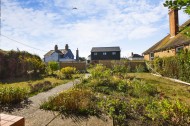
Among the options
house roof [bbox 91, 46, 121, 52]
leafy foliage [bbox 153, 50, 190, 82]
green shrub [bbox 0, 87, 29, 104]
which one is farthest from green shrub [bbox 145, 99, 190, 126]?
house roof [bbox 91, 46, 121, 52]

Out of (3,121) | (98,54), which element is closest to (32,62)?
(3,121)

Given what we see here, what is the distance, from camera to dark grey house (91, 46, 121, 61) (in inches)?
2330

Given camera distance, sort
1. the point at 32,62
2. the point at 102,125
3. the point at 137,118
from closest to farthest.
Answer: the point at 102,125 < the point at 137,118 < the point at 32,62

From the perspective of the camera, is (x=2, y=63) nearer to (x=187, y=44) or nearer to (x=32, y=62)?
(x=32, y=62)

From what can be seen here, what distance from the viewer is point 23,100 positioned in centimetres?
823

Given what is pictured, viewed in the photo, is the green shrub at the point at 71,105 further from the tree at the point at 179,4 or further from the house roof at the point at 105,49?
the house roof at the point at 105,49

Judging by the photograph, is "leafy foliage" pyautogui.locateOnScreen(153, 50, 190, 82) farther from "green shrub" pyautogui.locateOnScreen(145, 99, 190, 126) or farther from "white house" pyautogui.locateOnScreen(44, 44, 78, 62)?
"white house" pyautogui.locateOnScreen(44, 44, 78, 62)

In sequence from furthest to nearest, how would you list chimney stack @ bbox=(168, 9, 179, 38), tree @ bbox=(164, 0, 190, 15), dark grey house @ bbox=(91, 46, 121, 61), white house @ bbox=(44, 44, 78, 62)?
white house @ bbox=(44, 44, 78, 62), dark grey house @ bbox=(91, 46, 121, 61), chimney stack @ bbox=(168, 9, 179, 38), tree @ bbox=(164, 0, 190, 15)

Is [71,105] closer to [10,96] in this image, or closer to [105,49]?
[10,96]

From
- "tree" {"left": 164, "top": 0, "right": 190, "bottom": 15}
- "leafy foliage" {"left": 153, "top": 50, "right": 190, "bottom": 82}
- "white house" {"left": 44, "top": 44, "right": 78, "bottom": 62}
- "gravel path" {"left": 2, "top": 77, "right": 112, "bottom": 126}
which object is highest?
"white house" {"left": 44, "top": 44, "right": 78, "bottom": 62}

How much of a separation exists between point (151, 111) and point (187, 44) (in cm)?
1309

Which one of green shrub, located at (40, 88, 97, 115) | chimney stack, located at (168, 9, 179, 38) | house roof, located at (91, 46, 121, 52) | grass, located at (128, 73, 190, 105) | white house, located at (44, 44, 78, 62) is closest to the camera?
green shrub, located at (40, 88, 97, 115)

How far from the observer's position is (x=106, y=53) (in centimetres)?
5969

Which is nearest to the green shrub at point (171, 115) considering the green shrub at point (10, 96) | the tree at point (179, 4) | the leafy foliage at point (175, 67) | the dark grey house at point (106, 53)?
the tree at point (179, 4)
